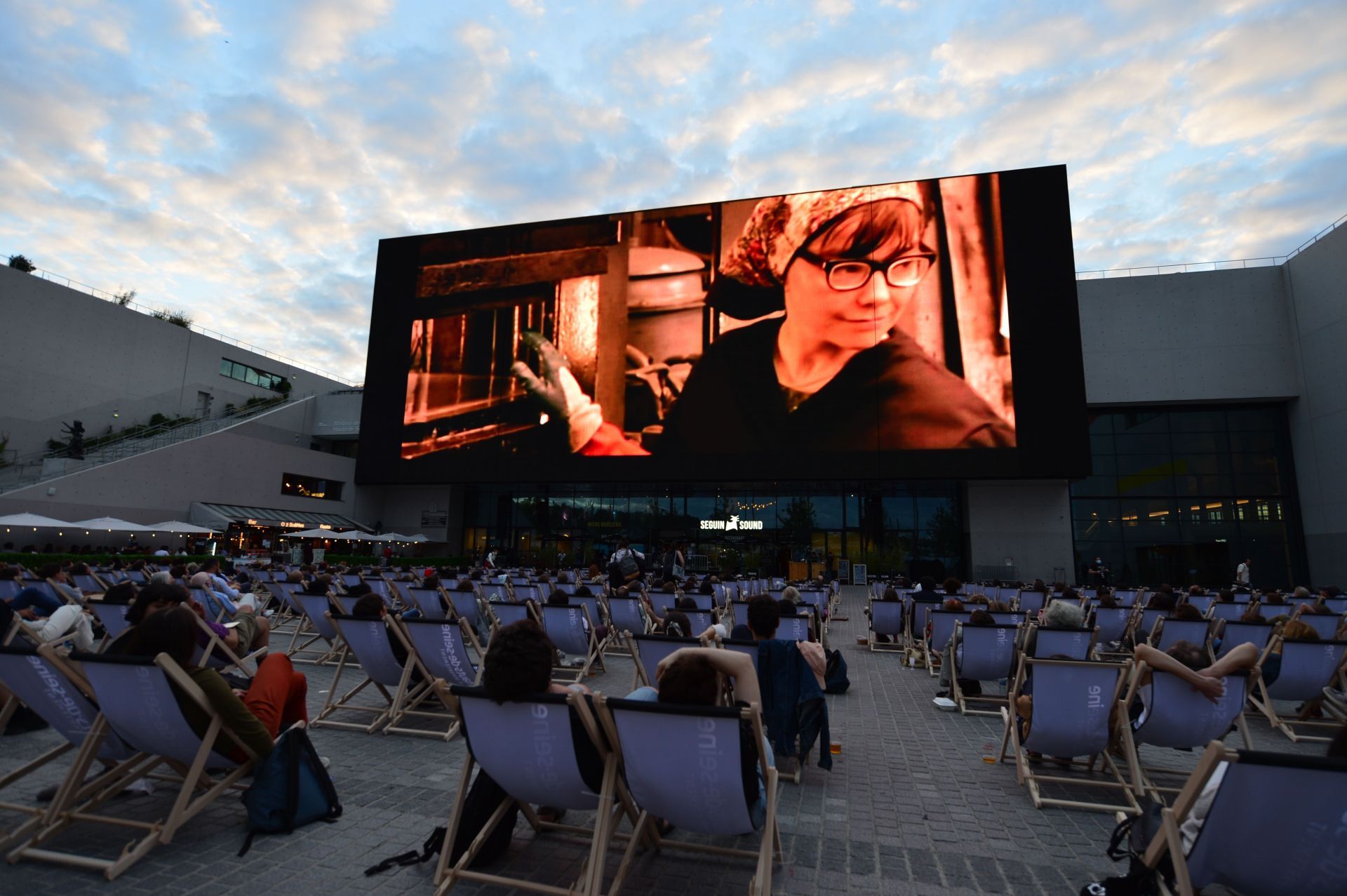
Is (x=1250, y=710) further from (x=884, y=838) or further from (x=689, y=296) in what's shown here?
(x=689, y=296)

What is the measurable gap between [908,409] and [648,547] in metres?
13.7

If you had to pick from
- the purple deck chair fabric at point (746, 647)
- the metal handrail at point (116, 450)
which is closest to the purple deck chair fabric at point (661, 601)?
the purple deck chair fabric at point (746, 647)

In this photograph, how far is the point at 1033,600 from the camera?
1107 cm

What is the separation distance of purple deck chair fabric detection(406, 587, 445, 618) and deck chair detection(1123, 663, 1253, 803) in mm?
7126

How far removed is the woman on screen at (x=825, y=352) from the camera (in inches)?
1029

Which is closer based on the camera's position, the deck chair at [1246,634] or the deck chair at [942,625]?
the deck chair at [1246,634]

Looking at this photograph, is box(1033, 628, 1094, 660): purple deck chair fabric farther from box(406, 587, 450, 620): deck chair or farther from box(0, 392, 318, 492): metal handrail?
box(0, 392, 318, 492): metal handrail

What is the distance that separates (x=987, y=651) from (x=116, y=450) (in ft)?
107

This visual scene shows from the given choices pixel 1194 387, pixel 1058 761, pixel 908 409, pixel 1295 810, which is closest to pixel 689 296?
pixel 908 409

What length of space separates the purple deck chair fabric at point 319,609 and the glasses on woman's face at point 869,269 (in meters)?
23.8

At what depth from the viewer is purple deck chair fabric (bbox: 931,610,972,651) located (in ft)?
24.1

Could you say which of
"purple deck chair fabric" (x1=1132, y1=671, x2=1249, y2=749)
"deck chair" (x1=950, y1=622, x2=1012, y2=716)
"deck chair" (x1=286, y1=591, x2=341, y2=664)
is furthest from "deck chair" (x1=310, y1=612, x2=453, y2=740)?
"purple deck chair fabric" (x1=1132, y1=671, x2=1249, y2=749)

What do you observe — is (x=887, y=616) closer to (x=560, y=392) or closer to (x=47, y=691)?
(x=47, y=691)

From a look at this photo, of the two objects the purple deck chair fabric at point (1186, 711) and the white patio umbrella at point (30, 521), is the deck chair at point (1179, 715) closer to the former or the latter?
the purple deck chair fabric at point (1186, 711)
